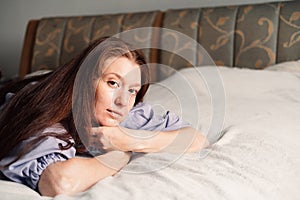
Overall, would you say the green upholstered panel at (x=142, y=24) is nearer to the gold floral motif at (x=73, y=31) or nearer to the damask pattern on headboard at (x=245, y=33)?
the damask pattern on headboard at (x=245, y=33)

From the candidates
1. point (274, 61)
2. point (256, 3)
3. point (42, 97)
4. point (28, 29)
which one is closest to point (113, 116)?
point (42, 97)

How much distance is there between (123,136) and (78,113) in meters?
0.12

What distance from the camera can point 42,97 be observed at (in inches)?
39.8

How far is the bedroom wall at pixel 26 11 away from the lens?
2.51 meters

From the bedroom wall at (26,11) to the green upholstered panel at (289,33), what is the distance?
2.48 ft

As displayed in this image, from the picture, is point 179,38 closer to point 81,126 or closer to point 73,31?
point 73,31

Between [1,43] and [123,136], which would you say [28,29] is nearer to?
[1,43]

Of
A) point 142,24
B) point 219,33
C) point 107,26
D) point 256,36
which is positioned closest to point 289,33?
point 256,36

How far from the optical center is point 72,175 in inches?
34.4

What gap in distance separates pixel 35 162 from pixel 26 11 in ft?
6.96

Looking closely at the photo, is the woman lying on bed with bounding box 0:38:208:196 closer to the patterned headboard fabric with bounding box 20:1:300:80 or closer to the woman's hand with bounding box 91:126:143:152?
the woman's hand with bounding box 91:126:143:152

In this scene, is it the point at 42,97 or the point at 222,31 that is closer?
the point at 42,97

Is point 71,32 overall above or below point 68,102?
below

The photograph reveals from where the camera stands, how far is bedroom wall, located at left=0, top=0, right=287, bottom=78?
2514 millimetres
